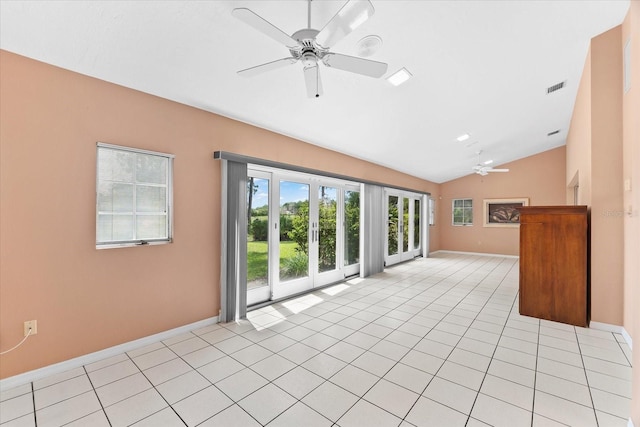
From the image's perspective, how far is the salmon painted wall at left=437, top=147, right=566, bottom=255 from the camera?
336 inches

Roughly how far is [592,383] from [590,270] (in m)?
1.81

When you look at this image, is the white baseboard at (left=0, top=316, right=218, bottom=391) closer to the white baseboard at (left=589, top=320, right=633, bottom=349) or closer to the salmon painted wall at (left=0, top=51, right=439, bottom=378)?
the salmon painted wall at (left=0, top=51, right=439, bottom=378)

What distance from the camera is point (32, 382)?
7.55 ft

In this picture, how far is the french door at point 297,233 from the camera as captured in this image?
422cm

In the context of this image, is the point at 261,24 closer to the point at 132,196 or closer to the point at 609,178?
→ the point at 132,196

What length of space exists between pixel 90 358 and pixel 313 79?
10.5 feet

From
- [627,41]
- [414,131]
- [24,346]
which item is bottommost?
[24,346]

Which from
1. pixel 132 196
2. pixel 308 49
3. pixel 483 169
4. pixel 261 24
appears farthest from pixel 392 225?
pixel 261 24

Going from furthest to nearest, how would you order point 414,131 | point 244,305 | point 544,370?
point 414,131 < point 244,305 < point 544,370

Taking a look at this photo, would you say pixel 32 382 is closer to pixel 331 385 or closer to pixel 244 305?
pixel 244 305

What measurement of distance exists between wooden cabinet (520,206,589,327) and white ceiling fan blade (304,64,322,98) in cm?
346

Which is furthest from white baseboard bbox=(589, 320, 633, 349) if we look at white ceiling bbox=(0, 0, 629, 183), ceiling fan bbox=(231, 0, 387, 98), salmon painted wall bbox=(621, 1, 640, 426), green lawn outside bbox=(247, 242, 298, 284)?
green lawn outside bbox=(247, 242, 298, 284)

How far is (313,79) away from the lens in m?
2.19

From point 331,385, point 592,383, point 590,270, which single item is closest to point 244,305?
point 331,385
